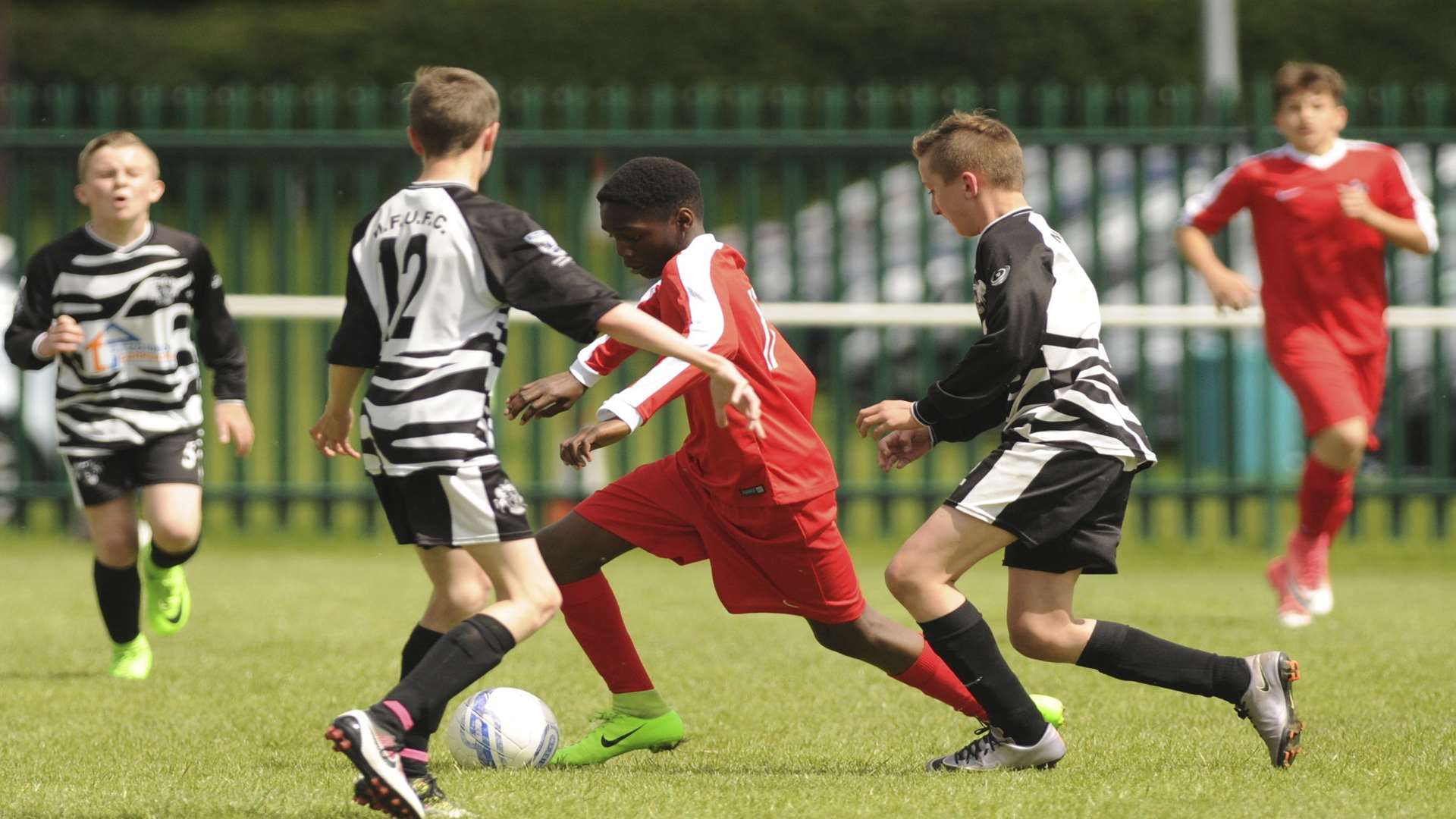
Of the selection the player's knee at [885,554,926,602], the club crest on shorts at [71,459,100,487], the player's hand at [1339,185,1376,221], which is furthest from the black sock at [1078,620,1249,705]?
the club crest on shorts at [71,459,100,487]

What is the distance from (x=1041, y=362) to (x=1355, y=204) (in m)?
2.96

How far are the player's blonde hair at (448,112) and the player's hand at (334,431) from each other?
25.6 inches

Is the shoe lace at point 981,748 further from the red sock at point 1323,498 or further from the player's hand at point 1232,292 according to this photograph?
the red sock at point 1323,498

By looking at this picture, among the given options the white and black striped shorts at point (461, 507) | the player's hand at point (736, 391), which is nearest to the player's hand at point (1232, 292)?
the player's hand at point (736, 391)

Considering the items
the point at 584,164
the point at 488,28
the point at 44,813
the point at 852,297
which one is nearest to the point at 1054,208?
the point at 852,297

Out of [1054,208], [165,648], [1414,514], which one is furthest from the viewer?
[1414,514]

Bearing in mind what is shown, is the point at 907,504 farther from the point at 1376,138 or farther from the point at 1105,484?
the point at 1105,484

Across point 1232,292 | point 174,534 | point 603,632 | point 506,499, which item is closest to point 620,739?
point 603,632

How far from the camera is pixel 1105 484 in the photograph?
14.8 feet

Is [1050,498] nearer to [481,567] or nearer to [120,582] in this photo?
[481,567]

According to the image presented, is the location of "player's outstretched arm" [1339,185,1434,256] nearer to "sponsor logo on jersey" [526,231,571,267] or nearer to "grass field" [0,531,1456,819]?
"grass field" [0,531,1456,819]

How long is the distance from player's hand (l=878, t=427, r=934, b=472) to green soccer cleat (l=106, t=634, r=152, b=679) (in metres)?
2.76

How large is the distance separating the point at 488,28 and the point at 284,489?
1649 cm

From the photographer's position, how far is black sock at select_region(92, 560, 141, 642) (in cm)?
613
